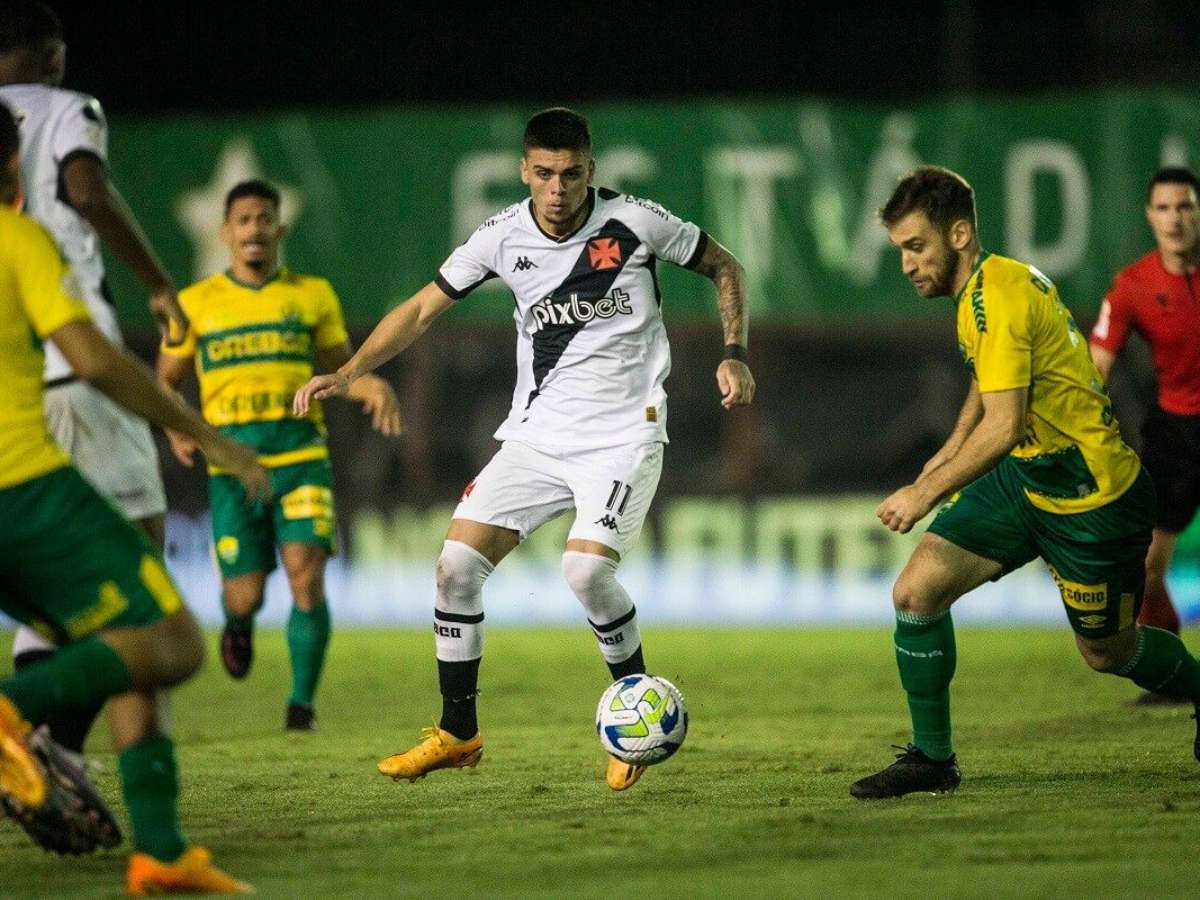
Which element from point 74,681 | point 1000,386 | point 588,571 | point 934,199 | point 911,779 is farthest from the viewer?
point 588,571

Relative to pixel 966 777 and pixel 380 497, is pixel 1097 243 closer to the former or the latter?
pixel 380 497

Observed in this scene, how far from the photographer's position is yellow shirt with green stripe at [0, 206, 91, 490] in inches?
196

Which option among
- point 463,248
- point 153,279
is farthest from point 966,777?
point 153,279

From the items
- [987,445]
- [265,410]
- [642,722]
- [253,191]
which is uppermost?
[253,191]

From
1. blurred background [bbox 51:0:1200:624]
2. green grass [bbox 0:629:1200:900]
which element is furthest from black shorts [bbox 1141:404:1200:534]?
blurred background [bbox 51:0:1200:624]

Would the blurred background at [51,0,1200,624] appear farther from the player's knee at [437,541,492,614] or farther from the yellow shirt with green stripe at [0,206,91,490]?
the yellow shirt with green stripe at [0,206,91,490]

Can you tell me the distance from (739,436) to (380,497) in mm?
2948

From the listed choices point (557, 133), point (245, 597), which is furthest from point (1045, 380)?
point (245, 597)

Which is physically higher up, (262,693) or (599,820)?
(599,820)

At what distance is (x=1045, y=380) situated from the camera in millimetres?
6684

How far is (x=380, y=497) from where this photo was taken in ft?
52.6

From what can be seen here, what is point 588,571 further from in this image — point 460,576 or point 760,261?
point 760,261

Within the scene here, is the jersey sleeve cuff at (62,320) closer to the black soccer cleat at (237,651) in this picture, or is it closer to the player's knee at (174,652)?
the player's knee at (174,652)

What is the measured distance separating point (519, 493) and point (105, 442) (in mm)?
1788
